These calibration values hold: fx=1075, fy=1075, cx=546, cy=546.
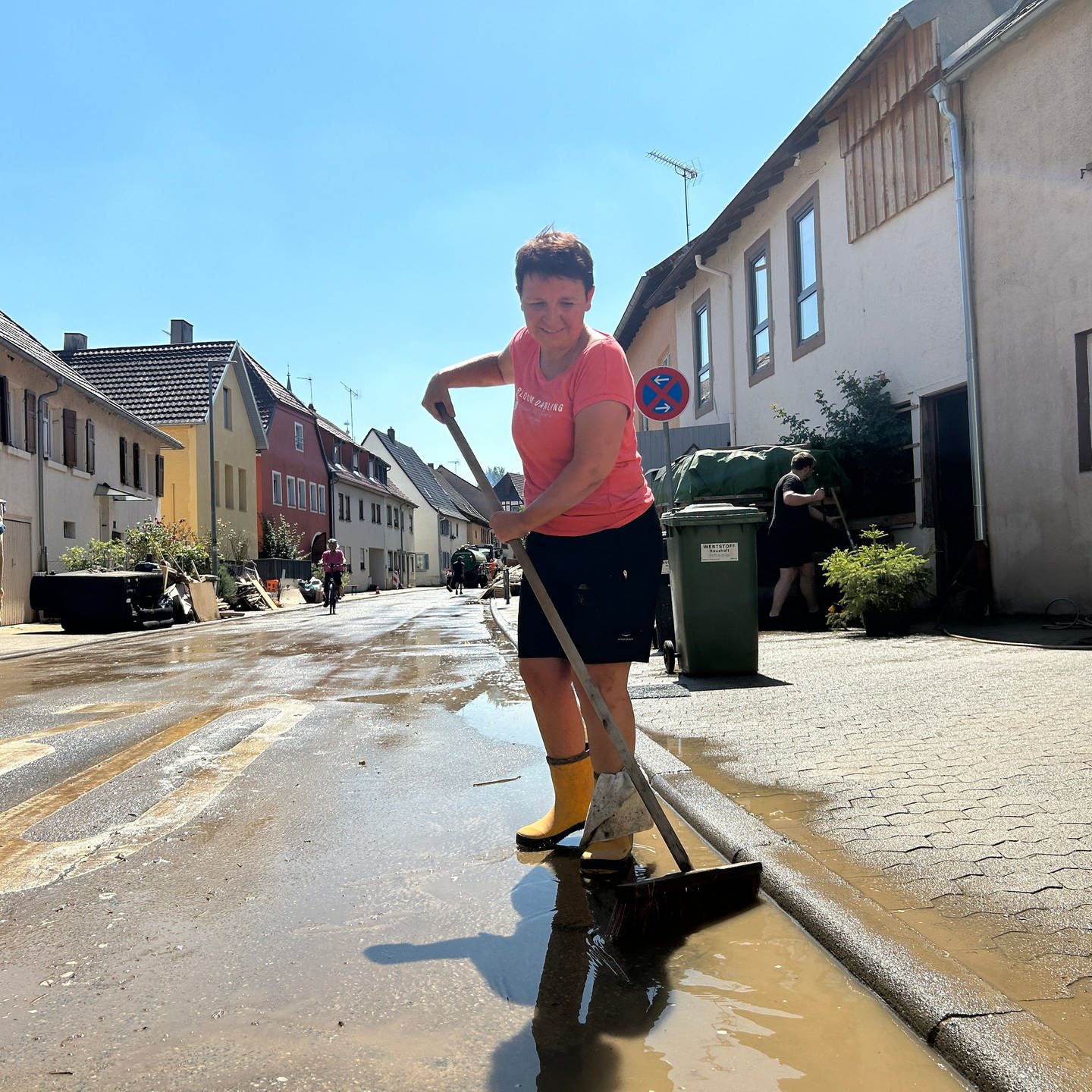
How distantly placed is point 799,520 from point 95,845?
870 cm

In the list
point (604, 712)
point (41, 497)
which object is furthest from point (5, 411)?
point (604, 712)

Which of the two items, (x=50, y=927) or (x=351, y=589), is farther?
(x=351, y=589)

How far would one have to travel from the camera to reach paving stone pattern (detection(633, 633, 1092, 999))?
268cm

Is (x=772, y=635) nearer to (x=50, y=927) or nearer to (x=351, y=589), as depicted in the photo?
(x=50, y=927)

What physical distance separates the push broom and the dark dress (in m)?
8.19

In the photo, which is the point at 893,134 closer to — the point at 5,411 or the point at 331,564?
the point at 331,564

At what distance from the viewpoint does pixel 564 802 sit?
3531mm

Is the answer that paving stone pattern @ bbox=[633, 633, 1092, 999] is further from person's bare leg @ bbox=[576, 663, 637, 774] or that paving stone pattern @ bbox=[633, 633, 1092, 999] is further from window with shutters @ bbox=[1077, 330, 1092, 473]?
window with shutters @ bbox=[1077, 330, 1092, 473]

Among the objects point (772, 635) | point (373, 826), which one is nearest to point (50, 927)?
point (373, 826)

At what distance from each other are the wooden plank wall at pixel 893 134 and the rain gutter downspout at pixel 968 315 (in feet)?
1.07

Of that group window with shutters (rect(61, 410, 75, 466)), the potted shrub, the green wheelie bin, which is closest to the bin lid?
the green wheelie bin

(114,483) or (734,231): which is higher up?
(734,231)

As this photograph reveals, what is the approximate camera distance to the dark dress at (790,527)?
1117cm

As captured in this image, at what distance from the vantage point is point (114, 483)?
27.6 meters
